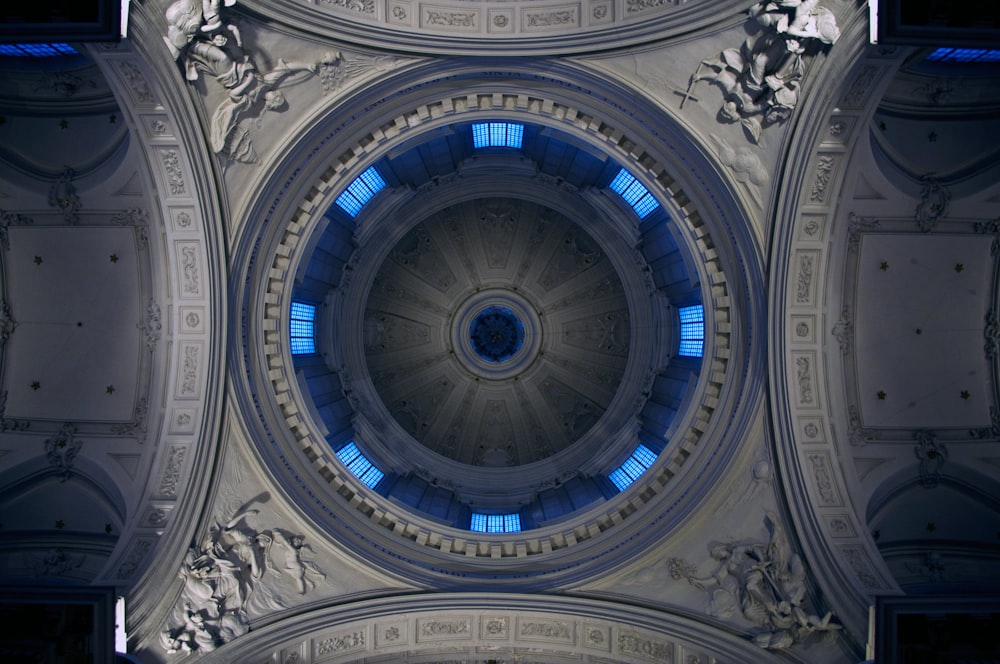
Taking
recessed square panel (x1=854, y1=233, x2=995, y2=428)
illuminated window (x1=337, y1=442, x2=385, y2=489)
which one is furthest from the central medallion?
recessed square panel (x1=854, y1=233, x2=995, y2=428)

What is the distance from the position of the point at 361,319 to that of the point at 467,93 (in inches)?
475

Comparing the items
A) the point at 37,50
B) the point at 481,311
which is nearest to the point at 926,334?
the point at 481,311

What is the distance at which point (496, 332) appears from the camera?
29406 mm

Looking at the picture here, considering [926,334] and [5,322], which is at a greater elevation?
[5,322]

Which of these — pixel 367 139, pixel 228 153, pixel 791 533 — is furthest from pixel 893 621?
pixel 228 153

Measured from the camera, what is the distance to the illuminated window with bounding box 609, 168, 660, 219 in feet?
74.6

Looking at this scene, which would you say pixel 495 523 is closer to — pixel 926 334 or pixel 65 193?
pixel 926 334

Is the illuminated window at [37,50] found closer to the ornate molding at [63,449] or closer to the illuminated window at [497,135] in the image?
the ornate molding at [63,449]

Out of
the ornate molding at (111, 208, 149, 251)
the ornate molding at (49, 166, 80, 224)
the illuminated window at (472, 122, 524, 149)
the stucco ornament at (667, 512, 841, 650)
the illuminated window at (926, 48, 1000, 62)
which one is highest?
the illuminated window at (472, 122, 524, 149)

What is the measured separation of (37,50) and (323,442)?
1322 cm

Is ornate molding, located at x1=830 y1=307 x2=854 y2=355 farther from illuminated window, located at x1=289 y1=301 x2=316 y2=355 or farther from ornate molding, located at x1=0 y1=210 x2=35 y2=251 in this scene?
ornate molding, located at x1=0 y1=210 x2=35 y2=251

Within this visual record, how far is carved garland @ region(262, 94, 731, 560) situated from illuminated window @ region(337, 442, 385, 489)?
3.85 m

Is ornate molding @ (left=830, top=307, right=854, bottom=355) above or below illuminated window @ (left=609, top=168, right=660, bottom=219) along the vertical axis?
below

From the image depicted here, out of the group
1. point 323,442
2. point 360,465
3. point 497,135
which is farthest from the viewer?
point 360,465
